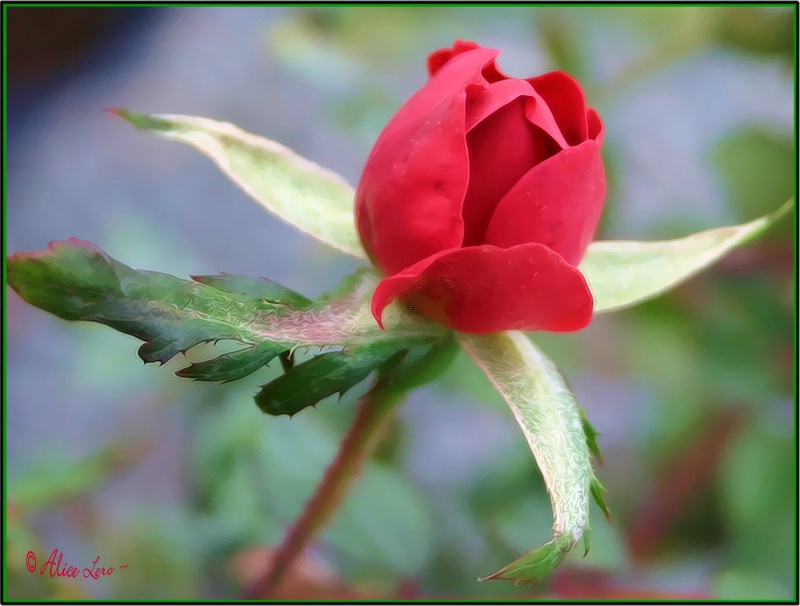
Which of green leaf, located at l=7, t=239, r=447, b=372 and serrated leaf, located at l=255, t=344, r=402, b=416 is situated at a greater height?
green leaf, located at l=7, t=239, r=447, b=372

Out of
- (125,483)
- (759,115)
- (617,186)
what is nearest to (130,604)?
(125,483)

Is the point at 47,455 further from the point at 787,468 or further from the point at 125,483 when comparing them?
the point at 787,468

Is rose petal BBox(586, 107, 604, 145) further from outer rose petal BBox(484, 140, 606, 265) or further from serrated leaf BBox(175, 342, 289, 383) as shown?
serrated leaf BBox(175, 342, 289, 383)
